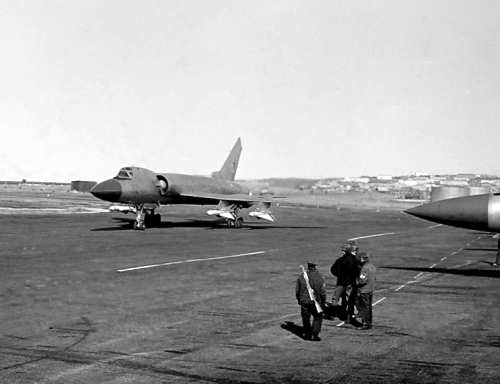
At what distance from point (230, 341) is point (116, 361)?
228 centimetres

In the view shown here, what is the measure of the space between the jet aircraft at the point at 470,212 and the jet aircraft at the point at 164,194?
21.3 meters

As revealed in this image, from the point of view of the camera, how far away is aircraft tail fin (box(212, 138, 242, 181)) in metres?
48.9

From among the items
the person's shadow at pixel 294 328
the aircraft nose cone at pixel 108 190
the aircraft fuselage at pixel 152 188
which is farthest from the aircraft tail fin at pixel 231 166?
the person's shadow at pixel 294 328

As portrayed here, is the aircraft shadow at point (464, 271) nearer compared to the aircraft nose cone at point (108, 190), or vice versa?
the aircraft shadow at point (464, 271)

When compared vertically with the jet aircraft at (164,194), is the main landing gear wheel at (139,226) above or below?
below

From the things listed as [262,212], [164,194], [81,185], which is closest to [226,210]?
[262,212]

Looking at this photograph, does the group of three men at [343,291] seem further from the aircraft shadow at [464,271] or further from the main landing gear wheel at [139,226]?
the main landing gear wheel at [139,226]

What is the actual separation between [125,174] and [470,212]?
2357 cm

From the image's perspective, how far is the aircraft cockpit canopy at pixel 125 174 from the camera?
36.4 metres

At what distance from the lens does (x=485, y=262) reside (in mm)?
25484

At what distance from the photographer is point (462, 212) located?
18.3 metres

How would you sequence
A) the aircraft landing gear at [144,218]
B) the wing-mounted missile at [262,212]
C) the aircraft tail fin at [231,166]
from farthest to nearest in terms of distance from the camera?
1. the aircraft tail fin at [231,166]
2. the wing-mounted missile at [262,212]
3. the aircraft landing gear at [144,218]

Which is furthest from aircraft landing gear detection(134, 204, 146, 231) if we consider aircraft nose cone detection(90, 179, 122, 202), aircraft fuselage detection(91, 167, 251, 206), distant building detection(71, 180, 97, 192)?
distant building detection(71, 180, 97, 192)

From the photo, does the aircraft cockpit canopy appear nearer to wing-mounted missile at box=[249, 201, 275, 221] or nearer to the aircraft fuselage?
the aircraft fuselage
